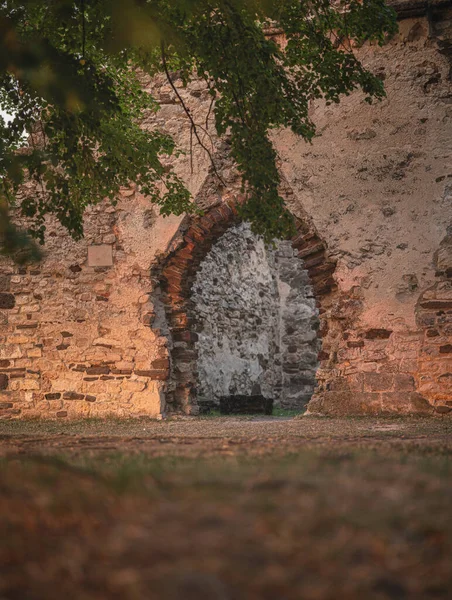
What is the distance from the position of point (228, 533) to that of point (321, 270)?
653 centimetres

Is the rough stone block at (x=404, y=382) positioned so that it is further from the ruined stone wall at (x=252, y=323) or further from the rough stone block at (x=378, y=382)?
the ruined stone wall at (x=252, y=323)

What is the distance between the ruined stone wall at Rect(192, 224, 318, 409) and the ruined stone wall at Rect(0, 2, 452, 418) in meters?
1.13

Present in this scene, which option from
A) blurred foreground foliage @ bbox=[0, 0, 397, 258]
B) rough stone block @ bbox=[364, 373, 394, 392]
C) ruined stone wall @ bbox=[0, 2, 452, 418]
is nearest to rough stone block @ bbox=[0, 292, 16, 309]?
ruined stone wall @ bbox=[0, 2, 452, 418]

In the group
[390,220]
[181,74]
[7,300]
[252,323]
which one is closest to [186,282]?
[7,300]

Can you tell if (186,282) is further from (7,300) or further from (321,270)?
(7,300)

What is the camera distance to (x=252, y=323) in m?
11.8

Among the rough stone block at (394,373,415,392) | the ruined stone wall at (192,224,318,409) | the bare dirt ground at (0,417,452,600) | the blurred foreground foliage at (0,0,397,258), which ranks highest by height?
the blurred foreground foliage at (0,0,397,258)

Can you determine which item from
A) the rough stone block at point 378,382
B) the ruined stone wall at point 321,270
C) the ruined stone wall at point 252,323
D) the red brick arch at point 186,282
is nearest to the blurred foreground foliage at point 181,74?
the ruined stone wall at point 321,270

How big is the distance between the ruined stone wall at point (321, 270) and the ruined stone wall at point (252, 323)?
44.7 inches

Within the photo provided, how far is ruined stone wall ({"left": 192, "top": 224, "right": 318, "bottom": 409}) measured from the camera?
1040 centimetres

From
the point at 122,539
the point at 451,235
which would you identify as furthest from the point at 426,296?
the point at 122,539

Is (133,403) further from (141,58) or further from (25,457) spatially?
(25,457)

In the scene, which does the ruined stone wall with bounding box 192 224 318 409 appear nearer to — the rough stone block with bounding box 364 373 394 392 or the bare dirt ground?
the rough stone block with bounding box 364 373 394 392

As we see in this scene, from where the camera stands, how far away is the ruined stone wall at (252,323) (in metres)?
10.4
